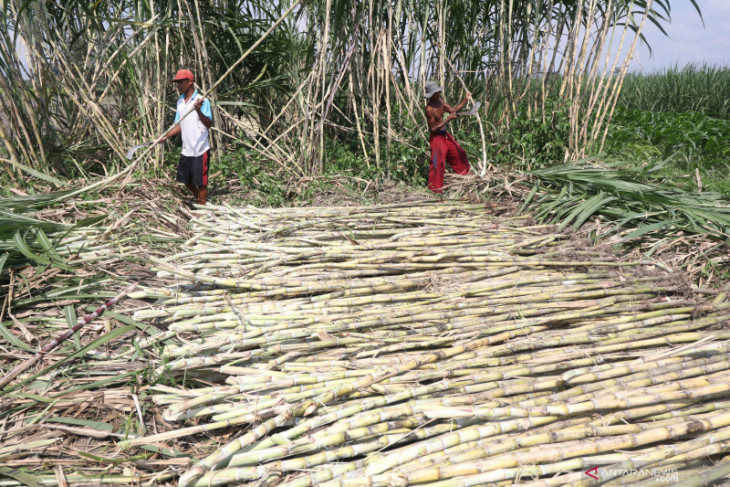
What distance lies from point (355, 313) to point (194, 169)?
271cm

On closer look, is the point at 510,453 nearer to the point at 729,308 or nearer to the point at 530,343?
the point at 530,343

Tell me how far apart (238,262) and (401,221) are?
3.31ft

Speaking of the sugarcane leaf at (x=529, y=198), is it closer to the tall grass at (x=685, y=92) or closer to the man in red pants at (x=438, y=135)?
the man in red pants at (x=438, y=135)

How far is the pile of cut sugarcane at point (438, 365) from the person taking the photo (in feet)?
4.33

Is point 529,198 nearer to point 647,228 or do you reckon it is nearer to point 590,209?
point 590,209

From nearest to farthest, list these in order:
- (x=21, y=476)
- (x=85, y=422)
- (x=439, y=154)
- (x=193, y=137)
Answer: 1. (x=21, y=476)
2. (x=85, y=422)
3. (x=193, y=137)
4. (x=439, y=154)

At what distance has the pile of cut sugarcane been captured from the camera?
1319mm

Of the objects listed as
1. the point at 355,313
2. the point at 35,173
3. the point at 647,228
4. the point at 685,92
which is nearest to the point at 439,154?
the point at 647,228

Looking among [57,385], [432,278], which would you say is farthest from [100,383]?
[432,278]

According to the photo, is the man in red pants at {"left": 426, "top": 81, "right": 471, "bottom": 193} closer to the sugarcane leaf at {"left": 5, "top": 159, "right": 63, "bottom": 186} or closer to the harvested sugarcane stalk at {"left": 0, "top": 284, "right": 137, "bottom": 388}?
the harvested sugarcane stalk at {"left": 0, "top": 284, "right": 137, "bottom": 388}

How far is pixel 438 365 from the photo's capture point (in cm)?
165

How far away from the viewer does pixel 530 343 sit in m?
1.76

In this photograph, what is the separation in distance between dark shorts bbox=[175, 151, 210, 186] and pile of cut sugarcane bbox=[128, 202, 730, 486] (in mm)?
1701

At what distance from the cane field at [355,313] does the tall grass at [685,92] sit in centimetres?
647
